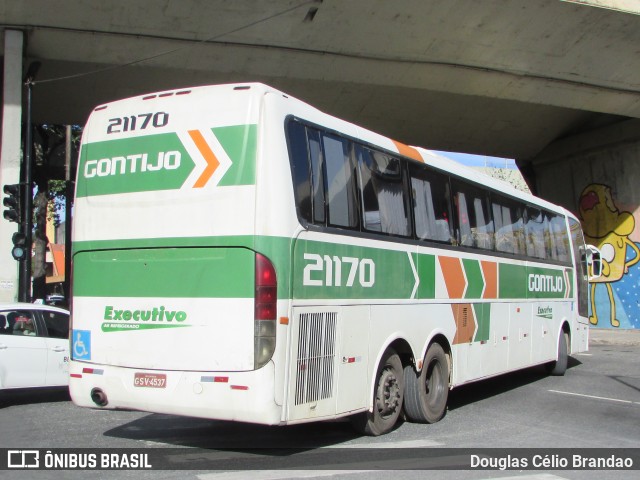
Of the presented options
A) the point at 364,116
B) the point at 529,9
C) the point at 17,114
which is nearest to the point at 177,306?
the point at 17,114

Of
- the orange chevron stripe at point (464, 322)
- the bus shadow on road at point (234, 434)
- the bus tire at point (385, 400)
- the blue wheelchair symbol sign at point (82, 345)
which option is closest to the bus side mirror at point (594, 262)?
the orange chevron stripe at point (464, 322)

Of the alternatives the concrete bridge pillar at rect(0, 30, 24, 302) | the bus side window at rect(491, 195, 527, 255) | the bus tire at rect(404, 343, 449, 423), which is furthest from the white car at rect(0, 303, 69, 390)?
the bus side window at rect(491, 195, 527, 255)

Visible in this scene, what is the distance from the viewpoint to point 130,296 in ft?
22.0

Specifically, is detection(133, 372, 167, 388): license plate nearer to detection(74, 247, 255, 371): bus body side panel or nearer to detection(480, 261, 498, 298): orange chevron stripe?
detection(74, 247, 255, 371): bus body side panel

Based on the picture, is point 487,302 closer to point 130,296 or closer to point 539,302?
point 539,302

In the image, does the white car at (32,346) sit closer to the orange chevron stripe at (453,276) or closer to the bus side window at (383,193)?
the bus side window at (383,193)

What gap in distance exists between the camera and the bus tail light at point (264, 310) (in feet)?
19.9

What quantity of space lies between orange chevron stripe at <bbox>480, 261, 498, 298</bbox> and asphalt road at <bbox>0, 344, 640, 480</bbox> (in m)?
1.67

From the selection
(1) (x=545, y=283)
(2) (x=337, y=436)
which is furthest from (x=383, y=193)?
(1) (x=545, y=283)

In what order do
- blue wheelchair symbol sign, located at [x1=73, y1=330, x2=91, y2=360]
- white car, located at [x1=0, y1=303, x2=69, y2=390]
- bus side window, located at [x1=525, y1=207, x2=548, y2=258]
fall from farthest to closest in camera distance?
bus side window, located at [x1=525, y1=207, x2=548, y2=258], white car, located at [x1=0, y1=303, x2=69, y2=390], blue wheelchair symbol sign, located at [x1=73, y1=330, x2=91, y2=360]

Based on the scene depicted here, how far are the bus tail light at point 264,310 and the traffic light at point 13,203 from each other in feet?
34.6

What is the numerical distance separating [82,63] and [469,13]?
9.95 m

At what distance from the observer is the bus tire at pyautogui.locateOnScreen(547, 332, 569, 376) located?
13945mm

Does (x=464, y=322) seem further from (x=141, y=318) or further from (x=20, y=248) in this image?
(x=20, y=248)
